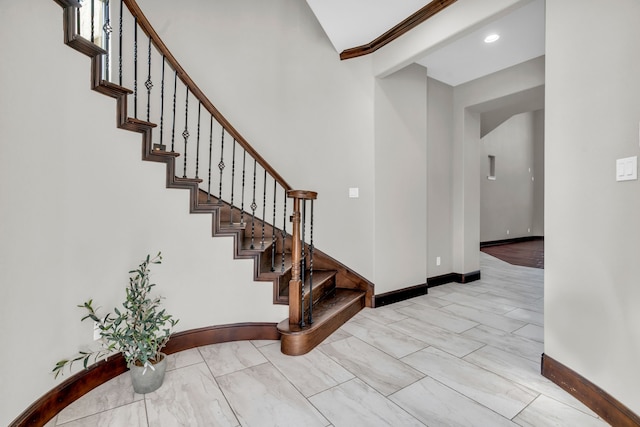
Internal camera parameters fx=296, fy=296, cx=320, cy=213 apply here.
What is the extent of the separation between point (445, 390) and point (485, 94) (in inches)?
153

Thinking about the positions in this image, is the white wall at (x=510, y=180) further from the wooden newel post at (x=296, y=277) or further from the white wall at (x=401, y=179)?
the wooden newel post at (x=296, y=277)

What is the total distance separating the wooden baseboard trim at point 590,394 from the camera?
1441 mm

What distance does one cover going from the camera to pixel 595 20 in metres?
1.62

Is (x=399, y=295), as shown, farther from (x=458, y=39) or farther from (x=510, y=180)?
(x=510, y=180)

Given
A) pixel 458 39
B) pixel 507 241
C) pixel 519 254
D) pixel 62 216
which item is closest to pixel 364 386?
pixel 62 216

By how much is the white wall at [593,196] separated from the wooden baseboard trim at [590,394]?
1.3 inches

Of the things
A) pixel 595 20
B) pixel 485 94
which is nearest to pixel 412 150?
pixel 485 94

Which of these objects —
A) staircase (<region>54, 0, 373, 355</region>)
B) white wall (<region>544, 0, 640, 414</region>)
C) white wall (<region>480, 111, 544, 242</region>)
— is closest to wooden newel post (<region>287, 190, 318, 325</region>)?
staircase (<region>54, 0, 373, 355</region>)

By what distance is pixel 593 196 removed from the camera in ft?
5.39

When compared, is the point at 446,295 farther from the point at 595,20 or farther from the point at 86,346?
the point at 86,346

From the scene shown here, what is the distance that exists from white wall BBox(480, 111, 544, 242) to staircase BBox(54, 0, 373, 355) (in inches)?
256

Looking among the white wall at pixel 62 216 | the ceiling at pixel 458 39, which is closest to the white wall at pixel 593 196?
the ceiling at pixel 458 39

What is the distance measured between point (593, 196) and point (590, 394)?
42.9 inches

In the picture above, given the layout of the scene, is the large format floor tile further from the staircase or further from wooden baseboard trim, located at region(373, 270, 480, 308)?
wooden baseboard trim, located at region(373, 270, 480, 308)
